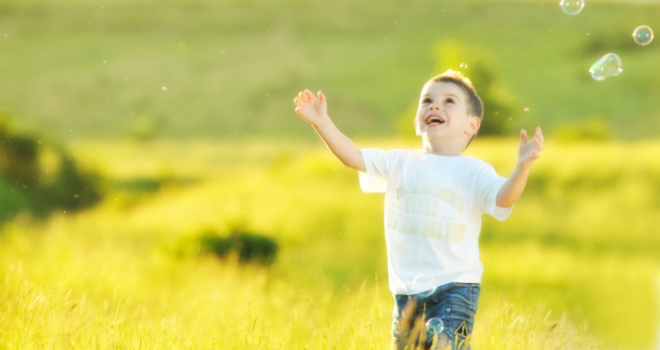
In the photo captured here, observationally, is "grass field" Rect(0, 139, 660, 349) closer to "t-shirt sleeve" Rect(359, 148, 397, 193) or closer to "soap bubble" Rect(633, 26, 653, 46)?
"t-shirt sleeve" Rect(359, 148, 397, 193)

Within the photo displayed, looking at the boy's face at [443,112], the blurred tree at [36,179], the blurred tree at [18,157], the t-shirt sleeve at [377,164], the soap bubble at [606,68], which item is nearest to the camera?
the boy's face at [443,112]

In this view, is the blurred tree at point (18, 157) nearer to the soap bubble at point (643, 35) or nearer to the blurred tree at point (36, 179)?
the blurred tree at point (36, 179)

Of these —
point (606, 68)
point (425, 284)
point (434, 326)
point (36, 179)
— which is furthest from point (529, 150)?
point (36, 179)

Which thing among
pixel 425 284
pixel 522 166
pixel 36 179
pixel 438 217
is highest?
pixel 522 166

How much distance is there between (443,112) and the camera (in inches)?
125

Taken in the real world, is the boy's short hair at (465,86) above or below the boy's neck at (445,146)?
above

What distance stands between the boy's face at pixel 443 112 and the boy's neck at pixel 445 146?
32mm

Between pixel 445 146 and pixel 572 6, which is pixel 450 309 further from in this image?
pixel 572 6

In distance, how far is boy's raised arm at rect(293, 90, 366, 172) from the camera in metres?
3.25

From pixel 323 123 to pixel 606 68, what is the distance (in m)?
2.70

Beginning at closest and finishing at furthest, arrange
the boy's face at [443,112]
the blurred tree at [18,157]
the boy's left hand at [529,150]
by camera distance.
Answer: the boy's left hand at [529,150] < the boy's face at [443,112] < the blurred tree at [18,157]

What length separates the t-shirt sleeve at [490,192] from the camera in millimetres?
3051

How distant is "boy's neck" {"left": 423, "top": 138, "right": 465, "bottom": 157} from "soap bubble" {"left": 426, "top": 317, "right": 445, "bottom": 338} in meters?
0.87

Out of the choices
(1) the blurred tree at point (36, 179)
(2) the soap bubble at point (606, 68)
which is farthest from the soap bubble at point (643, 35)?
(1) the blurred tree at point (36, 179)
